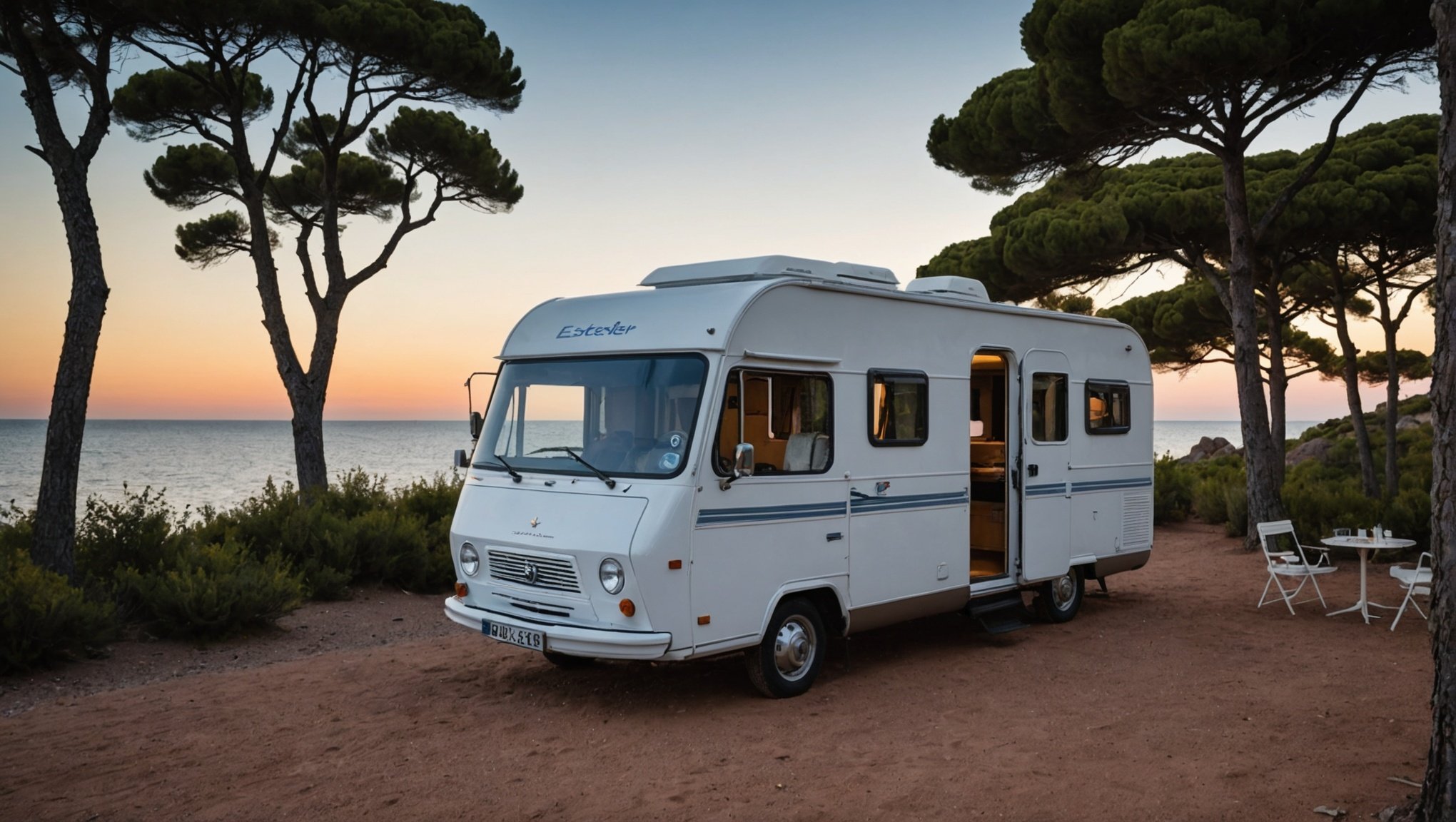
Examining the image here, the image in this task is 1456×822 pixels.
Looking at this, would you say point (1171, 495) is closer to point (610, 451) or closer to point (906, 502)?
point (906, 502)

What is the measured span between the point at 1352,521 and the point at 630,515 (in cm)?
1153

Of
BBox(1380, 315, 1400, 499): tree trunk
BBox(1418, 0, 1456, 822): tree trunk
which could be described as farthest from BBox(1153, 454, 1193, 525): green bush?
BBox(1418, 0, 1456, 822): tree trunk

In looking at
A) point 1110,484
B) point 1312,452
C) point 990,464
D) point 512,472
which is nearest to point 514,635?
point 512,472

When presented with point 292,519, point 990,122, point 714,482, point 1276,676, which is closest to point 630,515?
point 714,482

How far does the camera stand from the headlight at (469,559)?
714 centimetres

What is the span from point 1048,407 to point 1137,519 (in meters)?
1.92

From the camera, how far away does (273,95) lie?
1620 centimetres

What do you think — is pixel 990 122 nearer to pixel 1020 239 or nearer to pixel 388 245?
pixel 1020 239

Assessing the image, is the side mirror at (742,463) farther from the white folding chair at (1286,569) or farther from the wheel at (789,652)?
the white folding chair at (1286,569)

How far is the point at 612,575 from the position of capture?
20.8 feet

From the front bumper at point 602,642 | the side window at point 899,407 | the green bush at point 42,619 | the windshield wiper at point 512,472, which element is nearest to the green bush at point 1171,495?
the side window at point 899,407

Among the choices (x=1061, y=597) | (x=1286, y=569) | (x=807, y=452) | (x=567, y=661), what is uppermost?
(x=807, y=452)

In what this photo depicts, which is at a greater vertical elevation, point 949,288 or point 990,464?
point 949,288

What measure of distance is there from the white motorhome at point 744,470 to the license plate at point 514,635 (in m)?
0.01
